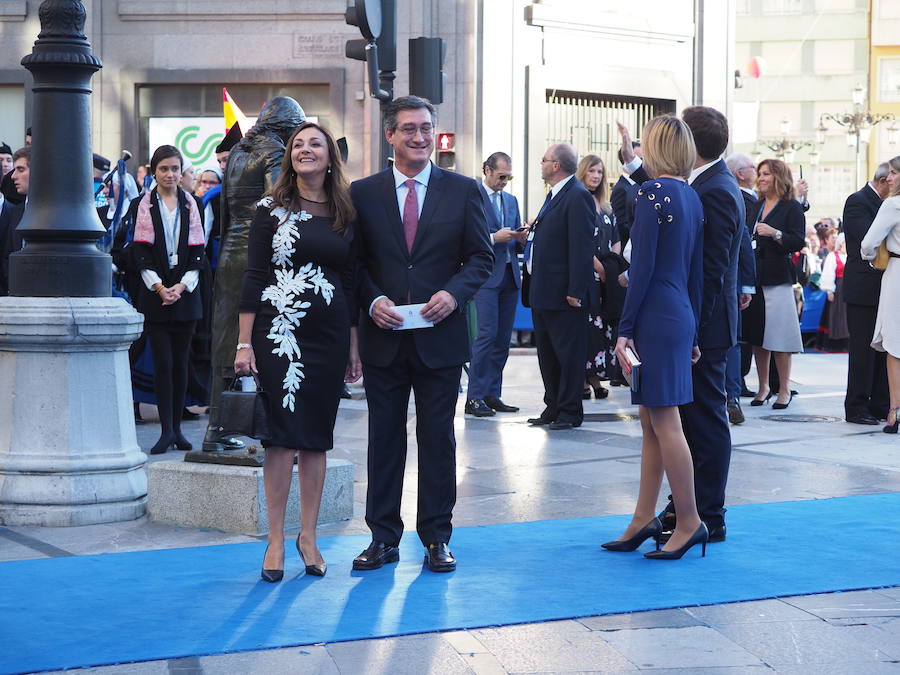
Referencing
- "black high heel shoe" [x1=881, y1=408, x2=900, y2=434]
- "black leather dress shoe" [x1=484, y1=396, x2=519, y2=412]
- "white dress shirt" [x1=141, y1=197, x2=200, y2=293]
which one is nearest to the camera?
"white dress shirt" [x1=141, y1=197, x2=200, y2=293]

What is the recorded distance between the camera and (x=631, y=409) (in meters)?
11.5

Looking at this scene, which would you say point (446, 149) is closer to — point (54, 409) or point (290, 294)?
point (54, 409)

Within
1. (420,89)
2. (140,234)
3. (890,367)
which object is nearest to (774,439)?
→ (890,367)

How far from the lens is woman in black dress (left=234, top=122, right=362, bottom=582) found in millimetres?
5449

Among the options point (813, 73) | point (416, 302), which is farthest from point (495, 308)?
point (813, 73)

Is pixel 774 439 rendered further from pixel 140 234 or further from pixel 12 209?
pixel 12 209

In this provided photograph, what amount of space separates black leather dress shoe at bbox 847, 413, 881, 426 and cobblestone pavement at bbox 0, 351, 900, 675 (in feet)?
0.33

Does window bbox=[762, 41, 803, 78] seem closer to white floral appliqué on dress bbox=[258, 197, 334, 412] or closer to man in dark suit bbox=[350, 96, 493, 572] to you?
man in dark suit bbox=[350, 96, 493, 572]

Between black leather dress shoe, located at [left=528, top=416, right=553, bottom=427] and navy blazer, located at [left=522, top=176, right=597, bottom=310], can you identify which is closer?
navy blazer, located at [left=522, top=176, right=597, bottom=310]

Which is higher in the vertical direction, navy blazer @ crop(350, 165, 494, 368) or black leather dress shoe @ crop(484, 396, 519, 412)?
navy blazer @ crop(350, 165, 494, 368)

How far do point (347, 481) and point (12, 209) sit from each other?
434 cm

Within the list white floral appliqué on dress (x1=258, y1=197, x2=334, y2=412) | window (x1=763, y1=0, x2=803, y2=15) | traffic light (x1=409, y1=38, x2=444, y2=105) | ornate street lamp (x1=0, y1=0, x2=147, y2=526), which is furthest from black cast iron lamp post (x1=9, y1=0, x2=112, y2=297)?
window (x1=763, y1=0, x2=803, y2=15)

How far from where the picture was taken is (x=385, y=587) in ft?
17.4

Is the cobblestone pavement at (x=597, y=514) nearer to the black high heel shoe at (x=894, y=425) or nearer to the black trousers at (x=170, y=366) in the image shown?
the black high heel shoe at (x=894, y=425)
